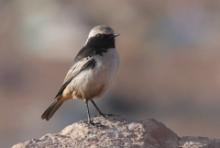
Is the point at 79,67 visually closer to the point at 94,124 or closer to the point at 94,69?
the point at 94,69

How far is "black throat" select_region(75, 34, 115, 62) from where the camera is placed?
1295cm

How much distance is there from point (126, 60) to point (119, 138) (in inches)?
1143

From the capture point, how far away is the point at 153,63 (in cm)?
4119

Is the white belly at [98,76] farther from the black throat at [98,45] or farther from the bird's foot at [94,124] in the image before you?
the bird's foot at [94,124]

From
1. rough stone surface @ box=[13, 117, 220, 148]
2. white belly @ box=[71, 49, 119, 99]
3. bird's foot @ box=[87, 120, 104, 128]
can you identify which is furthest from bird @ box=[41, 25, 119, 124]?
rough stone surface @ box=[13, 117, 220, 148]

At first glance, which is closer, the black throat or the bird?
the bird

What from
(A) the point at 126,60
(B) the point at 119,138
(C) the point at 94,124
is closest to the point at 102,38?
(C) the point at 94,124

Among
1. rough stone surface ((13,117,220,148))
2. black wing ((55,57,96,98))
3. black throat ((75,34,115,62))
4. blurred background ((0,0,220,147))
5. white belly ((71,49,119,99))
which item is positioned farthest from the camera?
blurred background ((0,0,220,147))

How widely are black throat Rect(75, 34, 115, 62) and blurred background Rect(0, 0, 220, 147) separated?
13435 mm

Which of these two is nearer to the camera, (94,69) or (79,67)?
(94,69)

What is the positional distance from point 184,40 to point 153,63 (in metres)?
3.21

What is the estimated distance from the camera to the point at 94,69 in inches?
501

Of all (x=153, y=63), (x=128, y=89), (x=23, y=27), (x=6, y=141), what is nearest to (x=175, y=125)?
(x=6, y=141)

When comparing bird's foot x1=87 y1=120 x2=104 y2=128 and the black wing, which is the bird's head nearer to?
the black wing
